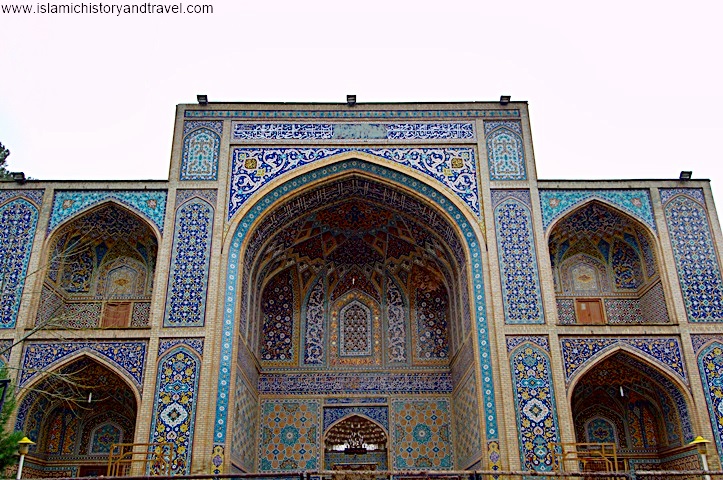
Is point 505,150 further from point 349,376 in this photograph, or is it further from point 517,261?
point 349,376

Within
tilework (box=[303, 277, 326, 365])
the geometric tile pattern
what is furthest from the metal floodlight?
tilework (box=[303, 277, 326, 365])

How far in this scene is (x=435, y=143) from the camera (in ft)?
41.8

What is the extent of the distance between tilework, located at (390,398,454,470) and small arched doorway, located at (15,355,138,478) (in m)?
4.93

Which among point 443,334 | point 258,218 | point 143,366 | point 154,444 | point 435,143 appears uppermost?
point 435,143

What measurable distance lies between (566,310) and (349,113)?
5635 millimetres

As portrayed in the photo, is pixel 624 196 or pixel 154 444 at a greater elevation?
pixel 624 196

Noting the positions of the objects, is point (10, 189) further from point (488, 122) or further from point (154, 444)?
point (488, 122)

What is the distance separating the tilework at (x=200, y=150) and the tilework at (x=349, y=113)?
226 mm

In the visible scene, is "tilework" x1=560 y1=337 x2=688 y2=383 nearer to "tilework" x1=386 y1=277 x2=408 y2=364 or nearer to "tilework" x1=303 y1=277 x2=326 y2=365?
"tilework" x1=386 y1=277 x2=408 y2=364

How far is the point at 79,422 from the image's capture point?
12.1 meters

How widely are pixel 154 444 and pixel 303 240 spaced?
16.9 ft

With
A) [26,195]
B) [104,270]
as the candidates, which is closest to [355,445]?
[104,270]

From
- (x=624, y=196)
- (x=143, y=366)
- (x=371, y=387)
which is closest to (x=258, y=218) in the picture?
(x=143, y=366)

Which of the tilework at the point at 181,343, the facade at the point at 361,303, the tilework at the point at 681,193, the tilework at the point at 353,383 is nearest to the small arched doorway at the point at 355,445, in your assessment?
the facade at the point at 361,303
